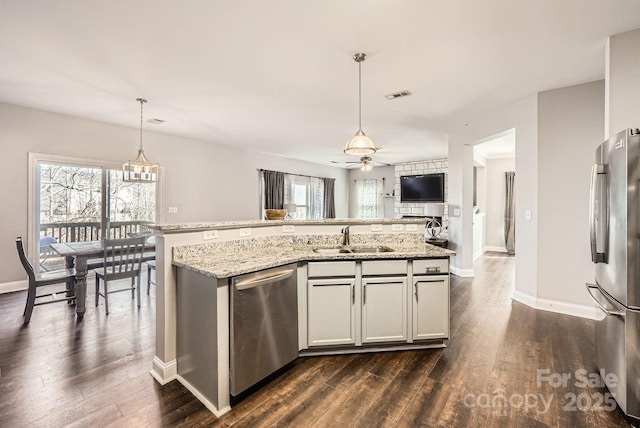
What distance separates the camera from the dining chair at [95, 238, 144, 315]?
3.29 metres

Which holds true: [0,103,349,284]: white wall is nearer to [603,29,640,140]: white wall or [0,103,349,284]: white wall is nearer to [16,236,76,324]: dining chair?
[16,236,76,324]: dining chair

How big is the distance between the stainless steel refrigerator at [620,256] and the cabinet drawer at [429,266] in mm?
1012

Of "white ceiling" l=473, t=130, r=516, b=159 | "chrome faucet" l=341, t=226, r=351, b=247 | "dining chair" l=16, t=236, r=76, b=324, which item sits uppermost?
"white ceiling" l=473, t=130, r=516, b=159

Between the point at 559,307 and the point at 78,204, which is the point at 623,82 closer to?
the point at 559,307

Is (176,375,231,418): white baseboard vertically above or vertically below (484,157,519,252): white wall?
below

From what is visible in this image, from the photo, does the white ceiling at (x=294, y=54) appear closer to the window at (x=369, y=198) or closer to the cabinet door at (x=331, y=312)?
the cabinet door at (x=331, y=312)

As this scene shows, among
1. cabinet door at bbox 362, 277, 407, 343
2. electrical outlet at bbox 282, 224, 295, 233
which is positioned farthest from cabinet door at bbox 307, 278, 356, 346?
electrical outlet at bbox 282, 224, 295, 233

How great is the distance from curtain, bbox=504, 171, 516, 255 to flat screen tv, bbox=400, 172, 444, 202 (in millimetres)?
1685

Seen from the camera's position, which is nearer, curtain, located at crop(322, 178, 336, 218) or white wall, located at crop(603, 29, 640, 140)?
white wall, located at crop(603, 29, 640, 140)

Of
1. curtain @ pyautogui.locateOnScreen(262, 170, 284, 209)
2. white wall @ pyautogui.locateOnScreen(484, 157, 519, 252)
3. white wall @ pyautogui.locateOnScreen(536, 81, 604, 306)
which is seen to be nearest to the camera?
white wall @ pyautogui.locateOnScreen(536, 81, 604, 306)

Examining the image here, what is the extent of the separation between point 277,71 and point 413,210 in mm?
6622

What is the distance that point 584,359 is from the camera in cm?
236

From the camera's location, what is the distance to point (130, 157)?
5059 millimetres

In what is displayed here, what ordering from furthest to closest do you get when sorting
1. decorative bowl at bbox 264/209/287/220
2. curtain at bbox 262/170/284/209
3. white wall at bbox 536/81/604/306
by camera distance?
curtain at bbox 262/170/284/209 → white wall at bbox 536/81/604/306 → decorative bowl at bbox 264/209/287/220
